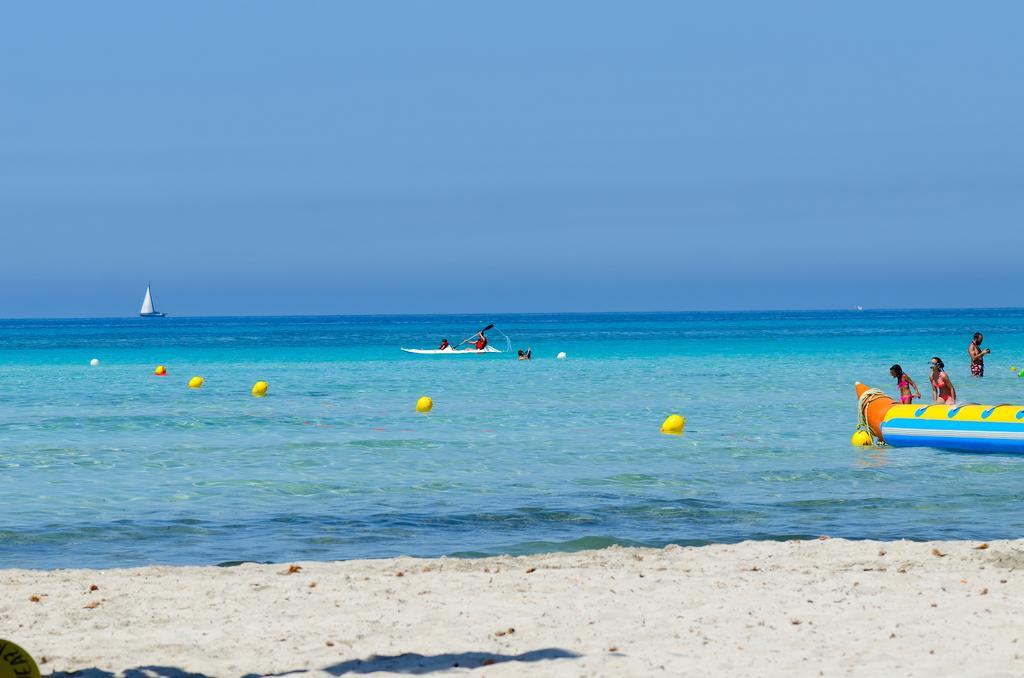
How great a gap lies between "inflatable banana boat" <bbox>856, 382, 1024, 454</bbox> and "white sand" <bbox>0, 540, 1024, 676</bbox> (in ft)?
25.1

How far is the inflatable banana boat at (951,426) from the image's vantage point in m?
16.7

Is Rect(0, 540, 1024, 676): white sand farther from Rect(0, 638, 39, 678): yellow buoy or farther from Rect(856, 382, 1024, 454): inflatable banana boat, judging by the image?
Rect(856, 382, 1024, 454): inflatable banana boat

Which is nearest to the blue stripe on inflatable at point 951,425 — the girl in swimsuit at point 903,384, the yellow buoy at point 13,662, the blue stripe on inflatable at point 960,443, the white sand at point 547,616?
the blue stripe on inflatable at point 960,443

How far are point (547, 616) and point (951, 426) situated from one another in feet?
38.8

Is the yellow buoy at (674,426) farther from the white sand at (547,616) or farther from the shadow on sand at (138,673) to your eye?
the shadow on sand at (138,673)

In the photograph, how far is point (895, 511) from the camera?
12383mm

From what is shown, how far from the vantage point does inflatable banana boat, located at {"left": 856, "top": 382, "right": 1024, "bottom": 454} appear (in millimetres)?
16672

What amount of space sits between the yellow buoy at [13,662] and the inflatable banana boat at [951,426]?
15089mm

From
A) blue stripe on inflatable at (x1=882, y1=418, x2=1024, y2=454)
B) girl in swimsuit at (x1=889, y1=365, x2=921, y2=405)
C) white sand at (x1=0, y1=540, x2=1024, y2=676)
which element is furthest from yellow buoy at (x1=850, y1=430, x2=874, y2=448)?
white sand at (x1=0, y1=540, x2=1024, y2=676)

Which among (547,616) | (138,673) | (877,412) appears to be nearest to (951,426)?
(877,412)

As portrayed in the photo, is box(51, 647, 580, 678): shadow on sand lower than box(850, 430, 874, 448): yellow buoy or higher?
higher

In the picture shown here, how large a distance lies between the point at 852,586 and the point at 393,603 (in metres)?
3.30

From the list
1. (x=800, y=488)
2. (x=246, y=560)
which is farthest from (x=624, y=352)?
(x=246, y=560)

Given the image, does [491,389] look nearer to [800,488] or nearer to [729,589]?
[800,488]
